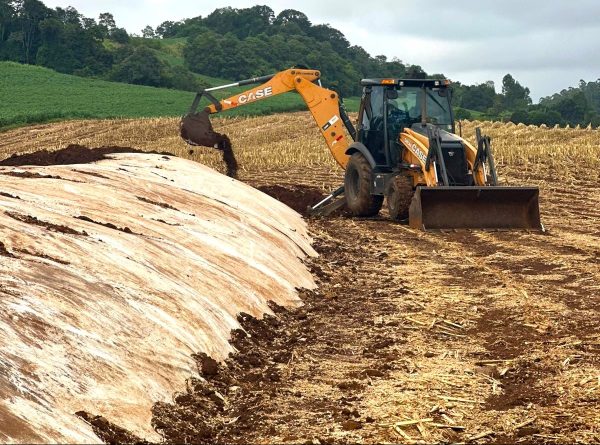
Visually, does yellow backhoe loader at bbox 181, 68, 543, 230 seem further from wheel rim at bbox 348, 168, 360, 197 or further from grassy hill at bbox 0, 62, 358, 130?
grassy hill at bbox 0, 62, 358, 130

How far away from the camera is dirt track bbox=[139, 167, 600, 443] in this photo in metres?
6.27

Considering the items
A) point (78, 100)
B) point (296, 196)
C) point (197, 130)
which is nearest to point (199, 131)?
point (197, 130)

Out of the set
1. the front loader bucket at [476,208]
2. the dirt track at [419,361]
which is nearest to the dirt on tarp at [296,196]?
the front loader bucket at [476,208]

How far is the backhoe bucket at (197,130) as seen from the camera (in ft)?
70.7

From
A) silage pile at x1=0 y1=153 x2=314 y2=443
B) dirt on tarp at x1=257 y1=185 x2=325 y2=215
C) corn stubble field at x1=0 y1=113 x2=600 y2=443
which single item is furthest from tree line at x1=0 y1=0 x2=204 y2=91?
silage pile at x1=0 y1=153 x2=314 y2=443

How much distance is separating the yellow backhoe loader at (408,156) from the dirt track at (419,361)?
10.5 feet

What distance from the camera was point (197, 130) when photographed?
854 inches

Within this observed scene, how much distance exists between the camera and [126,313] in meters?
7.34

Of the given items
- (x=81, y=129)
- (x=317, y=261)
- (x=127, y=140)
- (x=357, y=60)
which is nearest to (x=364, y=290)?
(x=317, y=261)

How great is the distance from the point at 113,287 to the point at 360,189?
12223 millimetres

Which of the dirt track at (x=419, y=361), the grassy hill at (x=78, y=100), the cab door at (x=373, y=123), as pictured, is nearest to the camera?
the dirt track at (x=419, y=361)

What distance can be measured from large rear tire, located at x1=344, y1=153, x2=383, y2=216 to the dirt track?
5382 millimetres

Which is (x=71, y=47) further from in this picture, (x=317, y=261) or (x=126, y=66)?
(x=317, y=261)

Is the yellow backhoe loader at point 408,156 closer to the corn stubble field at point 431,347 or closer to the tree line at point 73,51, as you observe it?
the corn stubble field at point 431,347
